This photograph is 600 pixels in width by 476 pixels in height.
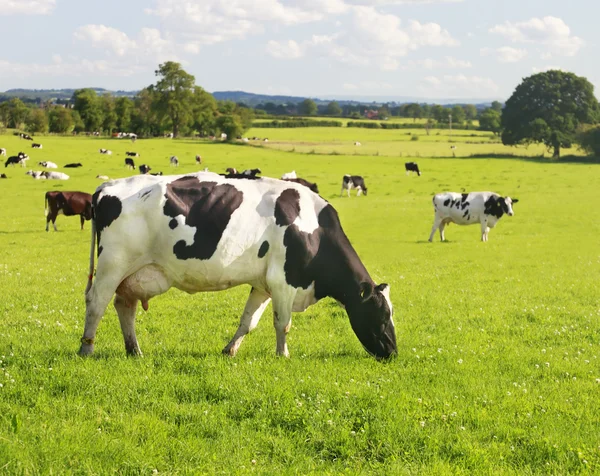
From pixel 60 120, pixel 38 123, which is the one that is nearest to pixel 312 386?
pixel 60 120

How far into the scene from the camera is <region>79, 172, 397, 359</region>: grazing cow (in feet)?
30.0

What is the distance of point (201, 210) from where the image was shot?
9.28m

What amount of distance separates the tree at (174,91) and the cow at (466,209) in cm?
8745

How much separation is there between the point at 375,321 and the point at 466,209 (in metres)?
22.1

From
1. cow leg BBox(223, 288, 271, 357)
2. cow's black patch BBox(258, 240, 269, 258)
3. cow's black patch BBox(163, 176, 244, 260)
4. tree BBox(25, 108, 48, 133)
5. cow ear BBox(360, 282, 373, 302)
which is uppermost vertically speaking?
tree BBox(25, 108, 48, 133)

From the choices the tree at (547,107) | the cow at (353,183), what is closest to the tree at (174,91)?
the tree at (547,107)

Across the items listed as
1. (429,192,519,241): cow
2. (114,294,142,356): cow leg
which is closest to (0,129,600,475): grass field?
(114,294,142,356): cow leg

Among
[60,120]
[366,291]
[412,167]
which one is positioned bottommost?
[412,167]

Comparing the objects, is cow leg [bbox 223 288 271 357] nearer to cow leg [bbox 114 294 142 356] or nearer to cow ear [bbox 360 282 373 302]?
cow leg [bbox 114 294 142 356]

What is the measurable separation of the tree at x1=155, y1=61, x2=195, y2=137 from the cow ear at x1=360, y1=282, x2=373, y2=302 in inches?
4164

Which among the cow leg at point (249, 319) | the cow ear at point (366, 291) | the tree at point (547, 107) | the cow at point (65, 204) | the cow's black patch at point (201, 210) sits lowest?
the cow at point (65, 204)

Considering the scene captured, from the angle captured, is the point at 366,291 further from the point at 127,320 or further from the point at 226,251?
the point at 127,320

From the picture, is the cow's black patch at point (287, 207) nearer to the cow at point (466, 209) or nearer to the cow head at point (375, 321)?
the cow head at point (375, 321)

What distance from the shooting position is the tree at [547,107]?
92.4 metres
